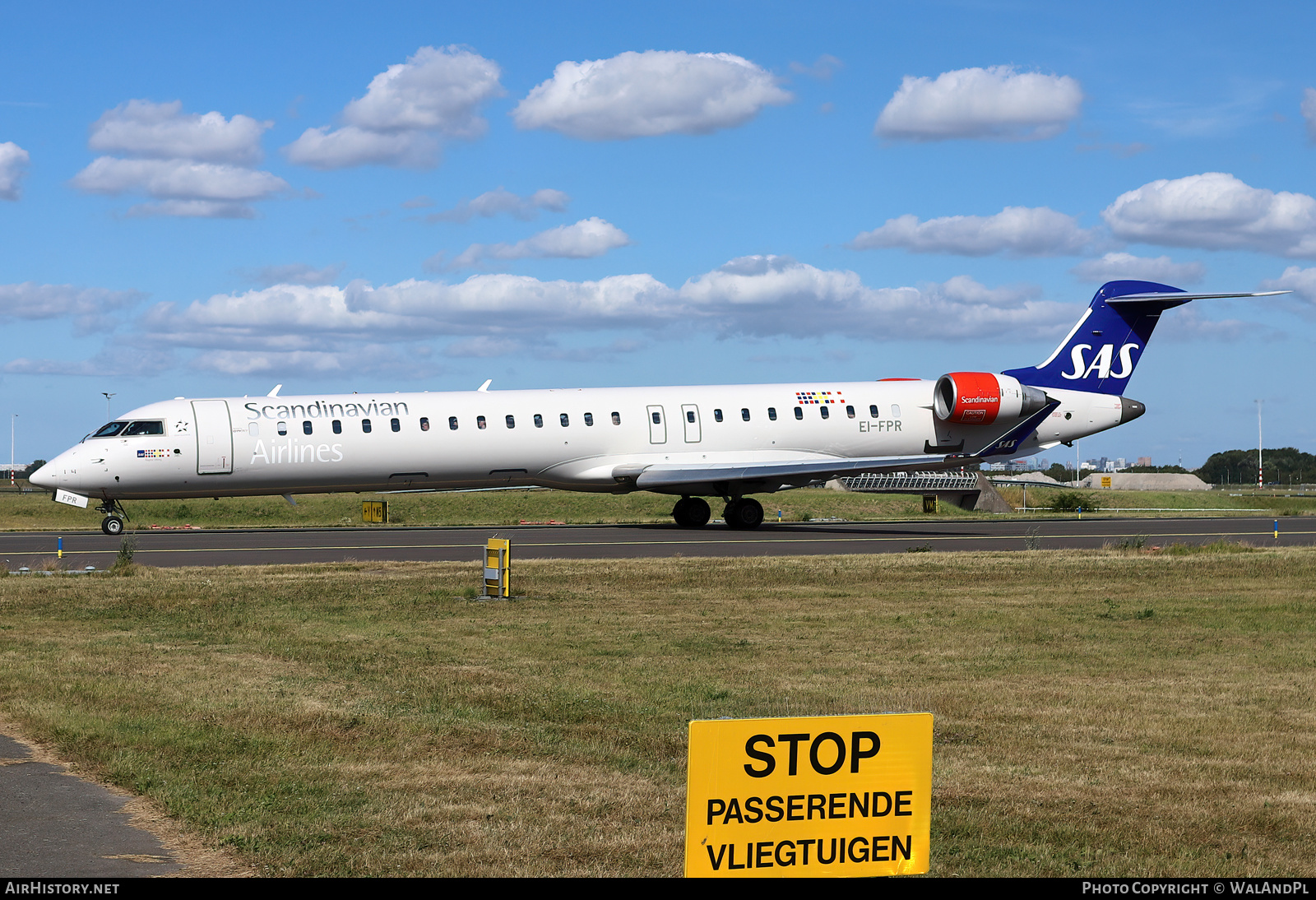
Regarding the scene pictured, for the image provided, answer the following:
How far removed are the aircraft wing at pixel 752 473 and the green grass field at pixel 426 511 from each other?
7440mm

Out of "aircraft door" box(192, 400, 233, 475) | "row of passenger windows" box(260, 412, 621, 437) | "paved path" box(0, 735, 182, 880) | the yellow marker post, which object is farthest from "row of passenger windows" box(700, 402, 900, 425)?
"paved path" box(0, 735, 182, 880)

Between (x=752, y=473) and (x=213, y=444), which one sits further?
(x=752, y=473)

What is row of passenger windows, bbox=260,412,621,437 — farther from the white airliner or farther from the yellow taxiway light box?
the yellow taxiway light box

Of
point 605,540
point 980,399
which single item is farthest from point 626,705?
point 980,399

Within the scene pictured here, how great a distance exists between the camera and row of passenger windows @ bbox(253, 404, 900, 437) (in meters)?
32.2

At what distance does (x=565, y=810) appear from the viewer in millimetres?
7504

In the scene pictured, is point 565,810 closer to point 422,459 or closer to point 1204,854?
point 1204,854

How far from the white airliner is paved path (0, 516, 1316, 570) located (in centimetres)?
140

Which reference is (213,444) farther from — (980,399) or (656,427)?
(980,399)

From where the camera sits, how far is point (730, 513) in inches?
1401

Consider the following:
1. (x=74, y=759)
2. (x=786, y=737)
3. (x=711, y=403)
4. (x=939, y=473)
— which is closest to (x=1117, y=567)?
(x=711, y=403)

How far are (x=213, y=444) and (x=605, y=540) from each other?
31.1 feet

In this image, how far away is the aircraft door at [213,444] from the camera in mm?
31547
